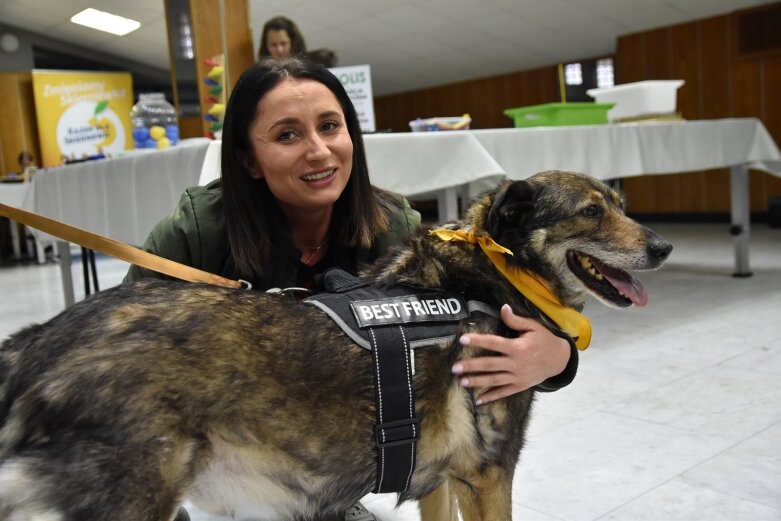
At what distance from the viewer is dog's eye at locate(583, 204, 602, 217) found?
1.45m

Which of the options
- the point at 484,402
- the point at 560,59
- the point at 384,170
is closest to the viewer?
the point at 484,402

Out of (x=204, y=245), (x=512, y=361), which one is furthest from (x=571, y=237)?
(x=204, y=245)

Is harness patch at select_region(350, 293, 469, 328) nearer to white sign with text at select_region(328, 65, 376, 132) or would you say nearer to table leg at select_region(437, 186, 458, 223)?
table leg at select_region(437, 186, 458, 223)

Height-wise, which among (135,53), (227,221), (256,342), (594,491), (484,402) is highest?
(135,53)

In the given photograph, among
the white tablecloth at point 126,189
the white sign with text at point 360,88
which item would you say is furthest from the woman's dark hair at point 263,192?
the white sign with text at point 360,88

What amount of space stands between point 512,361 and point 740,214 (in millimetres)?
4309

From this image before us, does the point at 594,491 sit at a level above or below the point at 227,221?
below

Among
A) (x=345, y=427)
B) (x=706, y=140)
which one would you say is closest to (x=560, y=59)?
(x=706, y=140)

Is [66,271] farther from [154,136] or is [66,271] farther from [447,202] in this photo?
[447,202]

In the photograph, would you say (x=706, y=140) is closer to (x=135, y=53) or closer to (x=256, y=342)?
(x=256, y=342)

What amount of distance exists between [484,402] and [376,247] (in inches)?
25.2

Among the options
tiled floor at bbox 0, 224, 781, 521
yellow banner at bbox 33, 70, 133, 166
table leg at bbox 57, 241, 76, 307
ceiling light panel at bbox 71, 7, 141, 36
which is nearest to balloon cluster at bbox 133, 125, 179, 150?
table leg at bbox 57, 241, 76, 307

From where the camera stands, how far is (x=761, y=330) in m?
3.50

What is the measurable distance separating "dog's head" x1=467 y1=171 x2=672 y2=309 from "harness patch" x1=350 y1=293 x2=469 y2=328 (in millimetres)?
185
